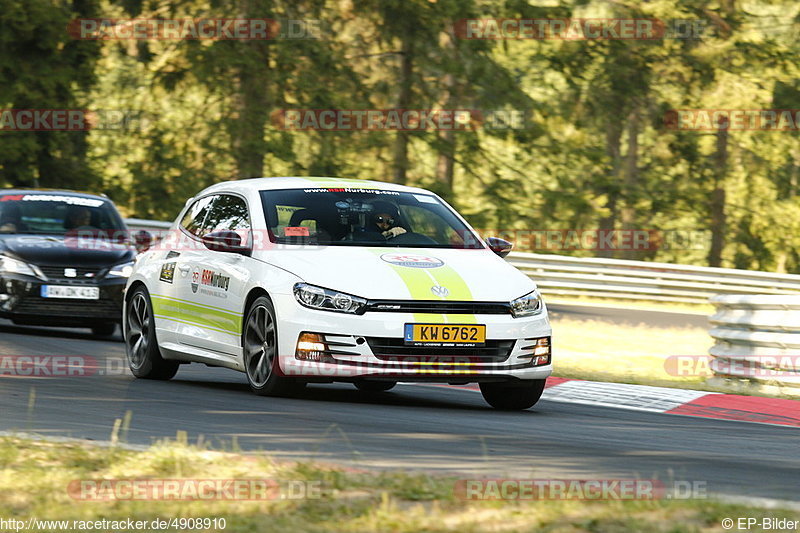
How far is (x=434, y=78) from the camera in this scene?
29984 mm

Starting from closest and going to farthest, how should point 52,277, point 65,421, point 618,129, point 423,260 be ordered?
point 65,421 → point 423,260 → point 52,277 → point 618,129

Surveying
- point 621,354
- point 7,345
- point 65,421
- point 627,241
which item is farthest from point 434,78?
point 65,421

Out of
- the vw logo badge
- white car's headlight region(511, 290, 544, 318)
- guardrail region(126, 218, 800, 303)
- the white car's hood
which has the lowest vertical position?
guardrail region(126, 218, 800, 303)

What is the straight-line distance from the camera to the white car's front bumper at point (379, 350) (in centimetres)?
930

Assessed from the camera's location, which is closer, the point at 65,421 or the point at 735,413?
the point at 65,421

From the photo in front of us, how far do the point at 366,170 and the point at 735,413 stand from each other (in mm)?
20781

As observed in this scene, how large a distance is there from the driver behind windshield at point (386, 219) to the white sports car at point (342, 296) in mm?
11

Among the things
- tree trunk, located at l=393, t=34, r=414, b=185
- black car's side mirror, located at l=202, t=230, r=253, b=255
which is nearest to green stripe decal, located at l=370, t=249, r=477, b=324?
black car's side mirror, located at l=202, t=230, r=253, b=255

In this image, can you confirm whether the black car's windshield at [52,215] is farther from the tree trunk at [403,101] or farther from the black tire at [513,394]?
the tree trunk at [403,101]

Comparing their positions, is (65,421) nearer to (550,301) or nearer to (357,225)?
(357,225)
